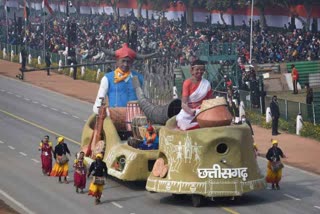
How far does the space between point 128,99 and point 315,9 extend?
49996 millimetres

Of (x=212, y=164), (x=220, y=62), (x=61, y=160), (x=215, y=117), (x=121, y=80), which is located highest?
(x=121, y=80)

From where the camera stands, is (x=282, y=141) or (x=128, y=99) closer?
(x=128, y=99)

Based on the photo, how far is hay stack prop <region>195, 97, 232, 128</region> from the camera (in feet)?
102

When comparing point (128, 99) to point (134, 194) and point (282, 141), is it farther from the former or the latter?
point (282, 141)

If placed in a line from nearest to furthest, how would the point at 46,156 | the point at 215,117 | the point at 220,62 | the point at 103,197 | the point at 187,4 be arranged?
the point at 215,117 → the point at 103,197 → the point at 46,156 → the point at 220,62 → the point at 187,4

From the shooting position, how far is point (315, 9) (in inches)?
3339

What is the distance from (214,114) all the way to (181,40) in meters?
46.7

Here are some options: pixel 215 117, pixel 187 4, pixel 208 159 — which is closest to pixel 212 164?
pixel 208 159

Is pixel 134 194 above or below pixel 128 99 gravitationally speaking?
below

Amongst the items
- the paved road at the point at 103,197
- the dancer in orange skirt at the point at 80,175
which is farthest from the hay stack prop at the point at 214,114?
the dancer in orange skirt at the point at 80,175

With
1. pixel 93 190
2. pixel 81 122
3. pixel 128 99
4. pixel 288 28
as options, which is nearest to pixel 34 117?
pixel 81 122

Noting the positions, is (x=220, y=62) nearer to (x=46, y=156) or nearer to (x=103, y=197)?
(x=46, y=156)

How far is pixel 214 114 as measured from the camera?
31.0m

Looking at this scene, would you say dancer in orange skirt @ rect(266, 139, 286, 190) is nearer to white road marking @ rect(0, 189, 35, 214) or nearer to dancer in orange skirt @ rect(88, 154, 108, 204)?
dancer in orange skirt @ rect(88, 154, 108, 204)
